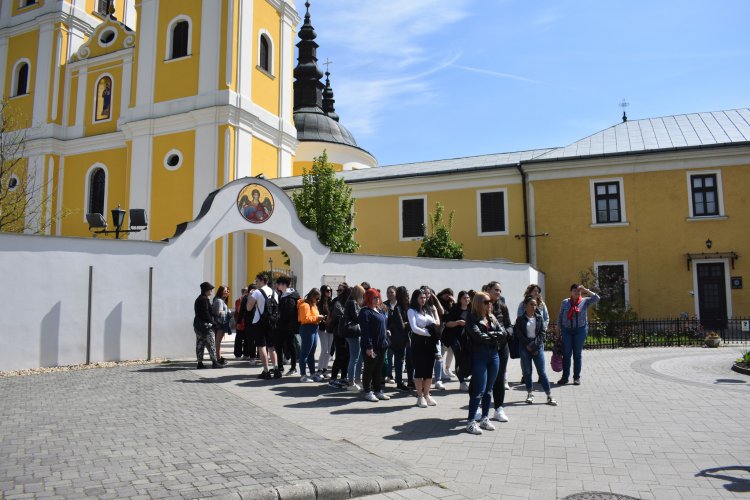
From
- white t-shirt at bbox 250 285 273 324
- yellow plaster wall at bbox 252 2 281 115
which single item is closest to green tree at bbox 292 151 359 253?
yellow plaster wall at bbox 252 2 281 115

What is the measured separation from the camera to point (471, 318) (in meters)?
6.89

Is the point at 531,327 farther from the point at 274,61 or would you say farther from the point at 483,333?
the point at 274,61

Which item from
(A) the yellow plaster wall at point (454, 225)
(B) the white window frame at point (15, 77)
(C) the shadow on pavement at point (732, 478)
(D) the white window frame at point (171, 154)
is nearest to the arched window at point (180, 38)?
(D) the white window frame at point (171, 154)

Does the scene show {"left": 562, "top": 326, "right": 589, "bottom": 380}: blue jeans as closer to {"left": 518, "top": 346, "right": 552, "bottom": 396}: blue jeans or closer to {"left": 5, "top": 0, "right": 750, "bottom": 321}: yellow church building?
{"left": 518, "top": 346, "right": 552, "bottom": 396}: blue jeans

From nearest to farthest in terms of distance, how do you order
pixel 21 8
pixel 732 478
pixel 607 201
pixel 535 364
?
pixel 732 478 → pixel 535 364 → pixel 607 201 → pixel 21 8

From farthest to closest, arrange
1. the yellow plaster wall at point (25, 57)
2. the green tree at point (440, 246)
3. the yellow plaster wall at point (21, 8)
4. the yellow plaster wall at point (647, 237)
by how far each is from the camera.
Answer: the yellow plaster wall at point (21, 8)
the yellow plaster wall at point (25, 57)
the green tree at point (440, 246)
the yellow plaster wall at point (647, 237)

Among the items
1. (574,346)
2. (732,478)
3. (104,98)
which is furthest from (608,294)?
(104,98)

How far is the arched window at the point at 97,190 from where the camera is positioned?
30.6 meters

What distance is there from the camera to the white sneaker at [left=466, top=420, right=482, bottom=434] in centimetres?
659

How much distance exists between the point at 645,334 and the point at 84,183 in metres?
29.0

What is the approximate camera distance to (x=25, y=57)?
33.9 m

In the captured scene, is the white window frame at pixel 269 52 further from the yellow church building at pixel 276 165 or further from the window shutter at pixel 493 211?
the window shutter at pixel 493 211

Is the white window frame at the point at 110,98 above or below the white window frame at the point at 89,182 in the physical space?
above

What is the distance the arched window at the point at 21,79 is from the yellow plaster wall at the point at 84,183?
6.01 metres
